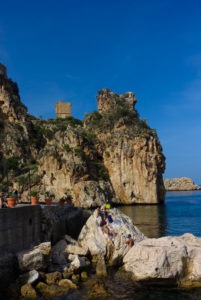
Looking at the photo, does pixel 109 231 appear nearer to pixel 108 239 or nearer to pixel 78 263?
pixel 108 239

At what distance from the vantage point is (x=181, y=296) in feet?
46.0

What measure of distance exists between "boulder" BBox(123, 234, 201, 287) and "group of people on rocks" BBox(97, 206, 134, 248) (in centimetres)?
180

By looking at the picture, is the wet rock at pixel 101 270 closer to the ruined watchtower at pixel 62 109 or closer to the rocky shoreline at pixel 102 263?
the rocky shoreline at pixel 102 263

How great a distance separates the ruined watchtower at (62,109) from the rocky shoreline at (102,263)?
109 meters

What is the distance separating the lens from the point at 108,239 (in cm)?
1923

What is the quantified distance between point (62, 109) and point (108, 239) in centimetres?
11142

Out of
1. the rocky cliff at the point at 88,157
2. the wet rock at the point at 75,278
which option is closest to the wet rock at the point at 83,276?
the wet rock at the point at 75,278

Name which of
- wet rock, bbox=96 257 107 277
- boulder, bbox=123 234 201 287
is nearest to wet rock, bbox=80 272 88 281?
wet rock, bbox=96 257 107 277

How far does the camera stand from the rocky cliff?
72875 millimetres

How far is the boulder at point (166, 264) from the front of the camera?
50.1 feet

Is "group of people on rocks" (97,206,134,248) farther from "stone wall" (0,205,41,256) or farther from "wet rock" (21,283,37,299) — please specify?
"wet rock" (21,283,37,299)

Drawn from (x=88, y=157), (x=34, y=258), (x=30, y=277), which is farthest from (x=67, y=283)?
(x=88, y=157)

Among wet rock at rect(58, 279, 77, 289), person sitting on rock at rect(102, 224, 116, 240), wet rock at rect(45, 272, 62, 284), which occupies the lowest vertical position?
wet rock at rect(58, 279, 77, 289)

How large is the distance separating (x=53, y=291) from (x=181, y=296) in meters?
5.71
